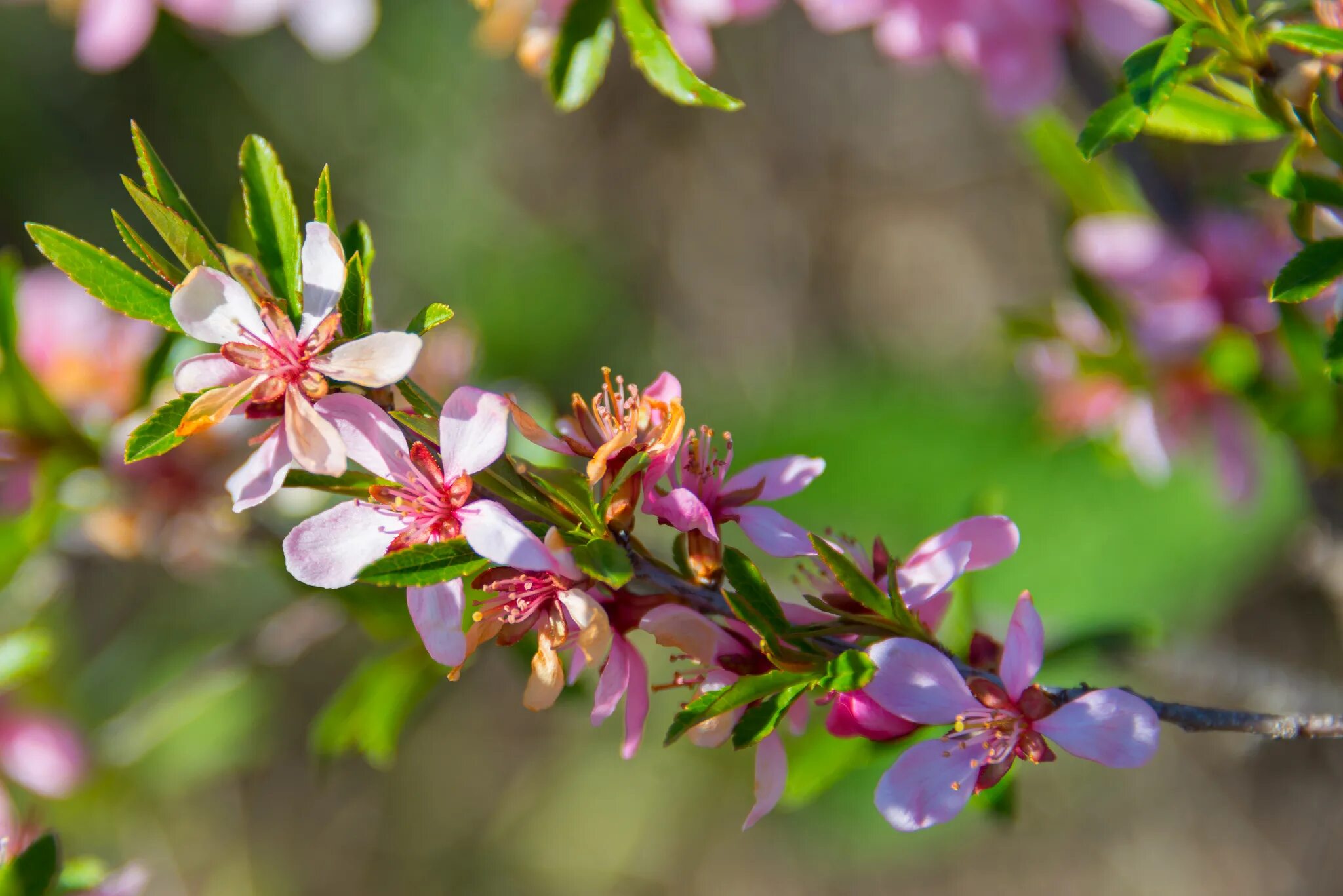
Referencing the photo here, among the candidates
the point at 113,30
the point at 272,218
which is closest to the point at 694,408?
the point at 113,30

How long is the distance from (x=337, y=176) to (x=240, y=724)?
2221mm

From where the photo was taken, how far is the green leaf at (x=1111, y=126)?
2.25 ft

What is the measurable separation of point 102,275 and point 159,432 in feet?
0.37

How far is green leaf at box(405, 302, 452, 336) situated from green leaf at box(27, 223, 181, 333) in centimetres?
18

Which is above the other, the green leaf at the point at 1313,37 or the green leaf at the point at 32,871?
the green leaf at the point at 1313,37

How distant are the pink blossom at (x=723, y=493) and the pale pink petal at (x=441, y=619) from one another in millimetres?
138

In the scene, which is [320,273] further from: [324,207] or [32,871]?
[32,871]

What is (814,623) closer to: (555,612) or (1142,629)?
(555,612)

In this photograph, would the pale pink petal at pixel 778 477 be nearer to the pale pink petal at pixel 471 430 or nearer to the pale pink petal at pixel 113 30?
the pale pink petal at pixel 471 430

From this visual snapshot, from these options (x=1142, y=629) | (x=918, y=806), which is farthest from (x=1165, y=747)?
(x=918, y=806)

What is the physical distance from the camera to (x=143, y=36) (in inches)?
49.9

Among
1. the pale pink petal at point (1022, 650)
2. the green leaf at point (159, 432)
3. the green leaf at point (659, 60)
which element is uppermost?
the green leaf at point (659, 60)

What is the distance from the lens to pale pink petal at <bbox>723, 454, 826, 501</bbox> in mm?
744

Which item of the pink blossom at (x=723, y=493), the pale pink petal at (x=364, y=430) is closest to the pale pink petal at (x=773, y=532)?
the pink blossom at (x=723, y=493)
